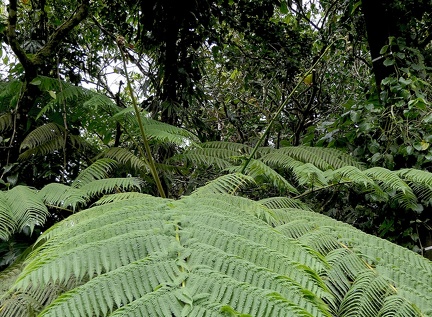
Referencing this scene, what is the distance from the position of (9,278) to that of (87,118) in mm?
1255

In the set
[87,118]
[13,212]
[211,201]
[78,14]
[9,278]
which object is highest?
[78,14]

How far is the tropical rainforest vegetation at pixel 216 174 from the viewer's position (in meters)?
0.72

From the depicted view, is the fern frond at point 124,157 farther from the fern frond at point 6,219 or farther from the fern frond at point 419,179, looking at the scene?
the fern frond at point 419,179

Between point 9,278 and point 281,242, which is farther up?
point 281,242

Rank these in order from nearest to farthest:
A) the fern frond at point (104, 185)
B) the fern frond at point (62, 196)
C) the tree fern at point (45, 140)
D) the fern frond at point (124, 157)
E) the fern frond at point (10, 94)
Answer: the fern frond at point (62, 196)
the fern frond at point (104, 185)
the fern frond at point (124, 157)
the tree fern at point (45, 140)
the fern frond at point (10, 94)

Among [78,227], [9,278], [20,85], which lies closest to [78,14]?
[20,85]

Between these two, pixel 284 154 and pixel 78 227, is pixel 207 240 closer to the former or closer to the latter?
pixel 78 227

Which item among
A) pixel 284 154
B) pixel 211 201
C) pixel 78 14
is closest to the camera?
pixel 211 201

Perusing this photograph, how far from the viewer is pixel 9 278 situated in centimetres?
128

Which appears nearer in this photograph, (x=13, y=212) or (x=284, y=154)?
(x=13, y=212)

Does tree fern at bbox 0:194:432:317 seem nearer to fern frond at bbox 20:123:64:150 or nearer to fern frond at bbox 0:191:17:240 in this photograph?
fern frond at bbox 0:191:17:240

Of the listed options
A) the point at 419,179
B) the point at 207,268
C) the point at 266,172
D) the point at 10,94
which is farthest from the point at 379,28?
the point at 207,268

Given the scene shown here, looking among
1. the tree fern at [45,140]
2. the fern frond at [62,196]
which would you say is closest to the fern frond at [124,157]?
the tree fern at [45,140]

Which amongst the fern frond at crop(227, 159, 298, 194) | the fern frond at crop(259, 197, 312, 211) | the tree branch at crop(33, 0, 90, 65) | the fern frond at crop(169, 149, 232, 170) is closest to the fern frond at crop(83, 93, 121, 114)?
the fern frond at crop(169, 149, 232, 170)
